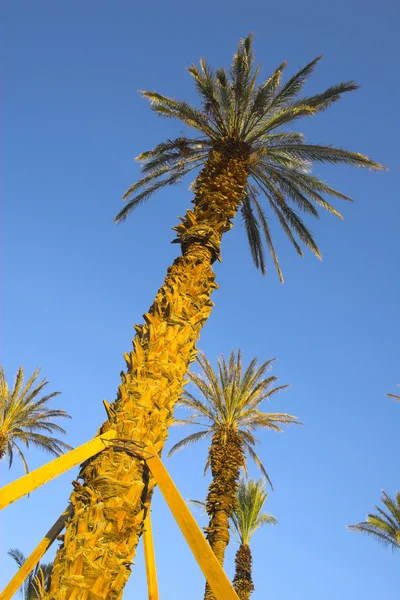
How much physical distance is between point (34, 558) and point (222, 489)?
13787 mm

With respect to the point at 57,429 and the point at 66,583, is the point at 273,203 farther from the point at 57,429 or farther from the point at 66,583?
the point at 57,429

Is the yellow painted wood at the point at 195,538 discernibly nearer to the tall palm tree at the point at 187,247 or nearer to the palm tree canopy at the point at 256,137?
the tall palm tree at the point at 187,247

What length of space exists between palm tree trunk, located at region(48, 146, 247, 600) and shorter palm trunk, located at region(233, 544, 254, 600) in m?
16.4

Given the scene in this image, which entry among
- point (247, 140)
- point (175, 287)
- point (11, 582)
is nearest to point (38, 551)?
point (11, 582)

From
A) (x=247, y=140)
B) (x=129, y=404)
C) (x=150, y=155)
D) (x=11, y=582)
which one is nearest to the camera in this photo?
(x=11, y=582)

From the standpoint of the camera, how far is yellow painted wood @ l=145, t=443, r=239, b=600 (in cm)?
367

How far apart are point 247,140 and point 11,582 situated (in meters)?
9.20

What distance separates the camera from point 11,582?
3.98 metres

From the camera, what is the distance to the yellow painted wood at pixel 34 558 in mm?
3904

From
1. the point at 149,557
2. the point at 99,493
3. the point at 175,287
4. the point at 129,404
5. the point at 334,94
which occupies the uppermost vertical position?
the point at 334,94

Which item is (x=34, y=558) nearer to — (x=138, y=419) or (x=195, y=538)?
(x=195, y=538)

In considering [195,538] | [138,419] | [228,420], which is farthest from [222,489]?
[195,538]

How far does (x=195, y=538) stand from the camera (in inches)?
157

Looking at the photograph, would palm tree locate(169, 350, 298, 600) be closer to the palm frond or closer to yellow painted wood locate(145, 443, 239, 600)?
the palm frond
